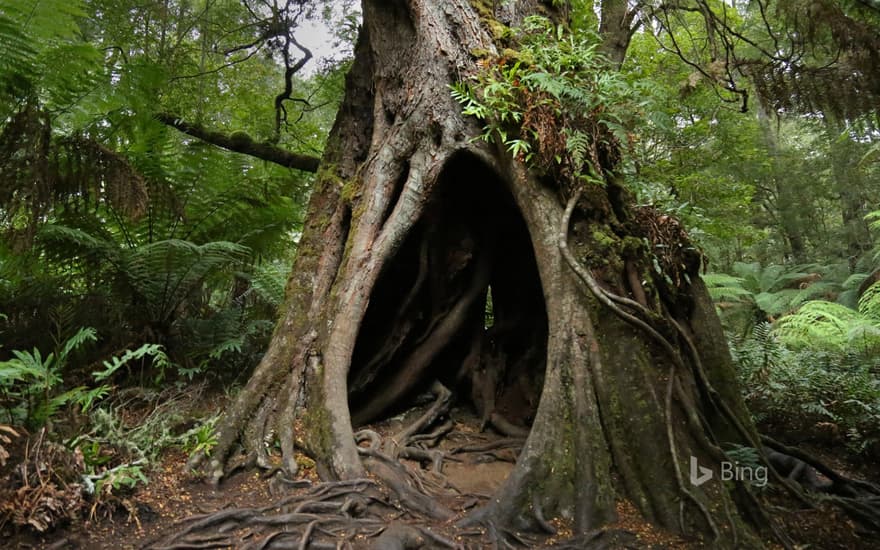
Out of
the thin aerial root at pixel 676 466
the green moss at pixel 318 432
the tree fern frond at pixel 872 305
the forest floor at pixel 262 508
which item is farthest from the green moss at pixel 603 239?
the tree fern frond at pixel 872 305

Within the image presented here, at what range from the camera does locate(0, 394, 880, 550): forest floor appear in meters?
2.57

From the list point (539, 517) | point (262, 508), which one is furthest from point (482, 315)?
point (262, 508)

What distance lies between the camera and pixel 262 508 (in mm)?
2918

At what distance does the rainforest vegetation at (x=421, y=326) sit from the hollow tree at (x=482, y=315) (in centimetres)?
2

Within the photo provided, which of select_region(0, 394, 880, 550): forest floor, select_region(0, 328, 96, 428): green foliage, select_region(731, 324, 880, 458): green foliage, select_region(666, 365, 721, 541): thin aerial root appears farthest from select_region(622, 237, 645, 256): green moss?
select_region(0, 328, 96, 428): green foliage

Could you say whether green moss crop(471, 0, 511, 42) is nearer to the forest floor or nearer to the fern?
the forest floor

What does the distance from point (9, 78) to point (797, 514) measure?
6.80 m

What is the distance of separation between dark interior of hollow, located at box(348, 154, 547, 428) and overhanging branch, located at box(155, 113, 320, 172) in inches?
117

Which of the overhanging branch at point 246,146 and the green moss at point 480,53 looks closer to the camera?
the green moss at point 480,53

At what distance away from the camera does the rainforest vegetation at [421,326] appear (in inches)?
114

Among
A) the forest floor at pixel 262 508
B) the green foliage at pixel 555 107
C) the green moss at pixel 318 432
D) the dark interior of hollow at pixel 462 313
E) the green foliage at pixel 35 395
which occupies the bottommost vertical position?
the forest floor at pixel 262 508

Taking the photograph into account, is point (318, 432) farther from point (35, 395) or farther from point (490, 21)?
point (490, 21)

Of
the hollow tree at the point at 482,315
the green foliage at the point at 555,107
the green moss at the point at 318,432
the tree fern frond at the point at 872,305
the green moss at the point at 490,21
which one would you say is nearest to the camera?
the hollow tree at the point at 482,315

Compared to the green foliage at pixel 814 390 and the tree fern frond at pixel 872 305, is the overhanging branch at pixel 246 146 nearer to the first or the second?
the green foliage at pixel 814 390
